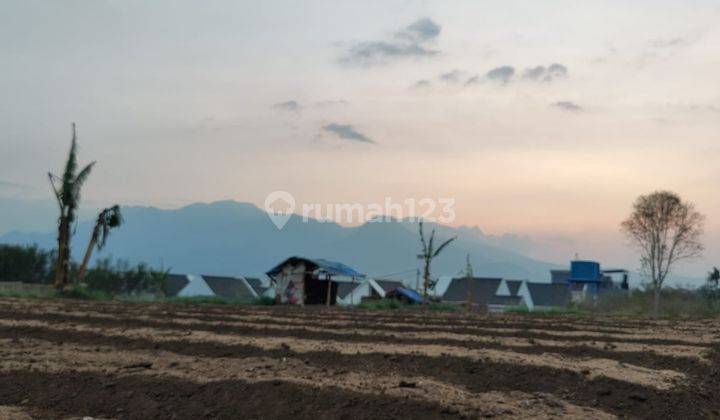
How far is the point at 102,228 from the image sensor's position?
120 feet

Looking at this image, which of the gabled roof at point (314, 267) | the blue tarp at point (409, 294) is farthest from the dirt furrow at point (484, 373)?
the blue tarp at point (409, 294)

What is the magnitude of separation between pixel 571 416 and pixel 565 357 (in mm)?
4020

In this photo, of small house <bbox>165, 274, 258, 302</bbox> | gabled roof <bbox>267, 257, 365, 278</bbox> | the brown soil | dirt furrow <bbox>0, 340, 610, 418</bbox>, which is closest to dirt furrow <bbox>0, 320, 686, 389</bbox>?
the brown soil

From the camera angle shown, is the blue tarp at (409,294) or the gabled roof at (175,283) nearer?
the blue tarp at (409,294)

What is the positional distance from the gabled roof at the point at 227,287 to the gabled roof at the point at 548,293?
85.6 ft

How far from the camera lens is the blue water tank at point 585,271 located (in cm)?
5322

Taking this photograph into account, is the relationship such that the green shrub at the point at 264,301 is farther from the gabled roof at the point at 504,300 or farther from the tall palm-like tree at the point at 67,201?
the gabled roof at the point at 504,300

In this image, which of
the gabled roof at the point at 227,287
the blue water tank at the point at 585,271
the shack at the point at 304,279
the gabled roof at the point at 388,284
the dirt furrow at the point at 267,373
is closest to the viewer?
the dirt furrow at the point at 267,373

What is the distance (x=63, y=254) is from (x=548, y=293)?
1725 inches

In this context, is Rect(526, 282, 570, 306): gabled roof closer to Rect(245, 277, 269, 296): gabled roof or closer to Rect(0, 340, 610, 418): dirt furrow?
Rect(245, 277, 269, 296): gabled roof

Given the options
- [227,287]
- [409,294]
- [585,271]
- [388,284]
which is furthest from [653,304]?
[227,287]

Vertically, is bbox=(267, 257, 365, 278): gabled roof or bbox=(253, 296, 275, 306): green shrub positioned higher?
bbox=(267, 257, 365, 278): gabled roof

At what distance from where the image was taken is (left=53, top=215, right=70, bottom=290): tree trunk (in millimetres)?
34594

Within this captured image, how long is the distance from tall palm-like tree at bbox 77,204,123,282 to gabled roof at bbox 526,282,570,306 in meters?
40.3
